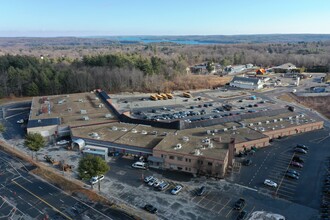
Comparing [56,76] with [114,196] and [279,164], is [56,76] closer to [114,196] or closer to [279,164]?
[114,196]

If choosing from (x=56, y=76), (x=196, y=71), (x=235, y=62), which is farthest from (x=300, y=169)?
(x=235, y=62)

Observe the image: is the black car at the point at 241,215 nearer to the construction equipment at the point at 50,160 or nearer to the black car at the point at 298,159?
the black car at the point at 298,159

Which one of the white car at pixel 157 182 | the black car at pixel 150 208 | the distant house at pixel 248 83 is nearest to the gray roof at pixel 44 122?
the white car at pixel 157 182

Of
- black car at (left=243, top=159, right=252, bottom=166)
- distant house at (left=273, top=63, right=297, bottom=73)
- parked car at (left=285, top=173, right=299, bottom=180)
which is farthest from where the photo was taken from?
distant house at (left=273, top=63, right=297, bottom=73)

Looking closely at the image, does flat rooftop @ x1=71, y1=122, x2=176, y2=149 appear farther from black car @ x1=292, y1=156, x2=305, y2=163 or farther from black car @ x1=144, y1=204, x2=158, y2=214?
black car @ x1=292, y1=156, x2=305, y2=163

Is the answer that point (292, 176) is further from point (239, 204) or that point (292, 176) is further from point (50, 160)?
point (50, 160)


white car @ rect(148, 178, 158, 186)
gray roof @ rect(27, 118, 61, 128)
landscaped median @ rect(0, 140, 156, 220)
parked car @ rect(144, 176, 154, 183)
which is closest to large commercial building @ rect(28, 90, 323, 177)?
gray roof @ rect(27, 118, 61, 128)

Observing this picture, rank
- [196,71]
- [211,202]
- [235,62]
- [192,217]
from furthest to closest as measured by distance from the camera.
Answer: [235,62], [196,71], [211,202], [192,217]
